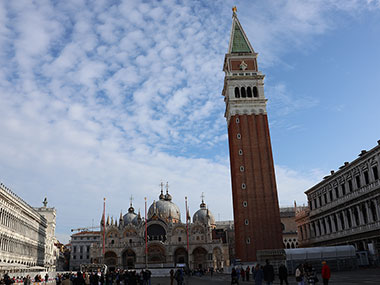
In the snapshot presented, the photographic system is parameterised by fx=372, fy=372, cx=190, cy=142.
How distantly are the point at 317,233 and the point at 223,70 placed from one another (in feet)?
97.7

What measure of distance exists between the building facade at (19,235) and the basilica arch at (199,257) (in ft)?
90.8

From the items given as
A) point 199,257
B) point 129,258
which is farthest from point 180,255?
point 129,258

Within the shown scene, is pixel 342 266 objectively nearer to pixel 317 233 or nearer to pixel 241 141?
pixel 317 233

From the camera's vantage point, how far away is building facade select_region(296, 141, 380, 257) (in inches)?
1324

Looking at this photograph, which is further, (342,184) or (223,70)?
(223,70)

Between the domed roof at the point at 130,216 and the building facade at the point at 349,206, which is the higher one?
the domed roof at the point at 130,216

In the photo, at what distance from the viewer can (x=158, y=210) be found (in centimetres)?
8556

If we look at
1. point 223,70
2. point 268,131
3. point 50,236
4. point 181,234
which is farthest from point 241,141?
point 50,236

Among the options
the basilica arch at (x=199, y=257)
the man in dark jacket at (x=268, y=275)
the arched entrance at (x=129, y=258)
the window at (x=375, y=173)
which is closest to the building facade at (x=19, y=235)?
the arched entrance at (x=129, y=258)

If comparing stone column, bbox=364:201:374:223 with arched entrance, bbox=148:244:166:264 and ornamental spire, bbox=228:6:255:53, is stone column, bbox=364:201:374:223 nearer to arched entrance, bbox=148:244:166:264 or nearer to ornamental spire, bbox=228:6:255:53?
ornamental spire, bbox=228:6:255:53

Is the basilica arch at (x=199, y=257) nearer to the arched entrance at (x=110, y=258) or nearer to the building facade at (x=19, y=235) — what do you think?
the arched entrance at (x=110, y=258)

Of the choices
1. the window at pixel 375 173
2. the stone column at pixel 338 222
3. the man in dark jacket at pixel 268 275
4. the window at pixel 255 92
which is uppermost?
the window at pixel 255 92

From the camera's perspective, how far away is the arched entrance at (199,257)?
72.4 meters

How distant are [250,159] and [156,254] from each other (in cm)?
3274
